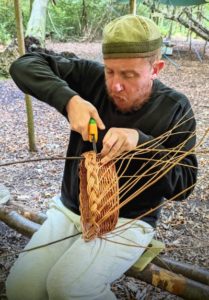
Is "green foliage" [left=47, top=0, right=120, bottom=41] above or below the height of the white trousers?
below

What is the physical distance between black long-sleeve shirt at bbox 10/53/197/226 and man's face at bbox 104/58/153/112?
0.08 metres

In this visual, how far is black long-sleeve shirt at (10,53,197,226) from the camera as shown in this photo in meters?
1.57

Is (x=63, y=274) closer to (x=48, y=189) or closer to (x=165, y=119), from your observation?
(x=165, y=119)

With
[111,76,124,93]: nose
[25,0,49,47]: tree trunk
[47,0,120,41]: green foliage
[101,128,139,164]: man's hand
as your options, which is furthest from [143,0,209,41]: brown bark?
[101,128,139,164]: man's hand

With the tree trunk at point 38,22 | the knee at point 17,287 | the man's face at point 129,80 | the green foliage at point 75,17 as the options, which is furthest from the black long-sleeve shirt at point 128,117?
the green foliage at point 75,17

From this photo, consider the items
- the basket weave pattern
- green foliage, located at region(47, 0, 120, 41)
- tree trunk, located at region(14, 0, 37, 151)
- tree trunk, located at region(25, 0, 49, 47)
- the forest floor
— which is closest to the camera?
the basket weave pattern

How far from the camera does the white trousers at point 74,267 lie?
151 centimetres

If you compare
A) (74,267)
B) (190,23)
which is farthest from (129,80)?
(190,23)

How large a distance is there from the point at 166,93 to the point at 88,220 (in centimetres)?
72

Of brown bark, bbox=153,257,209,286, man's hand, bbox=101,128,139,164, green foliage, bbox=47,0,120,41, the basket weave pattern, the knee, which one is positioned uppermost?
man's hand, bbox=101,128,139,164

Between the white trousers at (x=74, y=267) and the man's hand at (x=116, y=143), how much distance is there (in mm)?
337

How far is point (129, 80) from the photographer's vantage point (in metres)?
1.57

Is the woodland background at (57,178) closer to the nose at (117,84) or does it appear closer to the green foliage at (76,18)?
the nose at (117,84)

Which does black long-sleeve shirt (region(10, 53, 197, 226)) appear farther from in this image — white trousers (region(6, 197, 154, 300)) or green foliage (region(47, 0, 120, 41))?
green foliage (region(47, 0, 120, 41))
